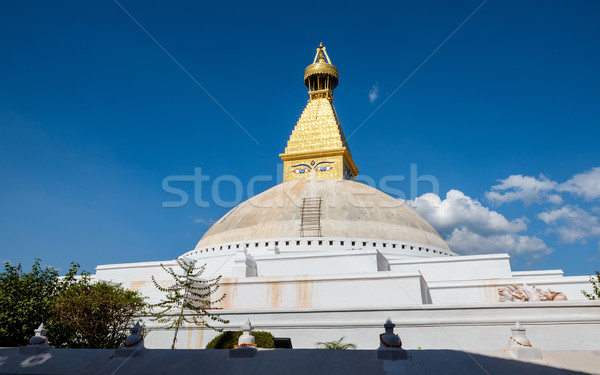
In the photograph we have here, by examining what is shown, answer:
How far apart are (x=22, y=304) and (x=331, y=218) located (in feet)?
48.1

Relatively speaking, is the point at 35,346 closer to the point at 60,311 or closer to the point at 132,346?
the point at 132,346

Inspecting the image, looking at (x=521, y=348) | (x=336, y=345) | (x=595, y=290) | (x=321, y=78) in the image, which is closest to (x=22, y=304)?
(x=336, y=345)

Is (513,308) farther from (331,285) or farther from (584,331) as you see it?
(331,285)

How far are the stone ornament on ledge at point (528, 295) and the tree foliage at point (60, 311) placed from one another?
506 inches

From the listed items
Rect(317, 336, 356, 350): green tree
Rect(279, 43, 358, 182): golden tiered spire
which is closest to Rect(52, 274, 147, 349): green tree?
Rect(317, 336, 356, 350): green tree

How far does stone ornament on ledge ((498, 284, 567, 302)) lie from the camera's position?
1309 centimetres

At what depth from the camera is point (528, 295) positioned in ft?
44.3

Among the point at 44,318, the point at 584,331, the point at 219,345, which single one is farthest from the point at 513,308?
the point at 44,318

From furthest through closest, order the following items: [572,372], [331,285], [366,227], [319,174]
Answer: [319,174] < [366,227] < [331,285] < [572,372]

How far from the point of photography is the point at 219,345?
38.3ft

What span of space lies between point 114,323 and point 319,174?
76.0 ft

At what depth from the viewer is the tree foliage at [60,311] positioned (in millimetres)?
12180

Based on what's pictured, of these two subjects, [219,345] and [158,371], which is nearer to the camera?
[158,371]

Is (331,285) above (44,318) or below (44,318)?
above
